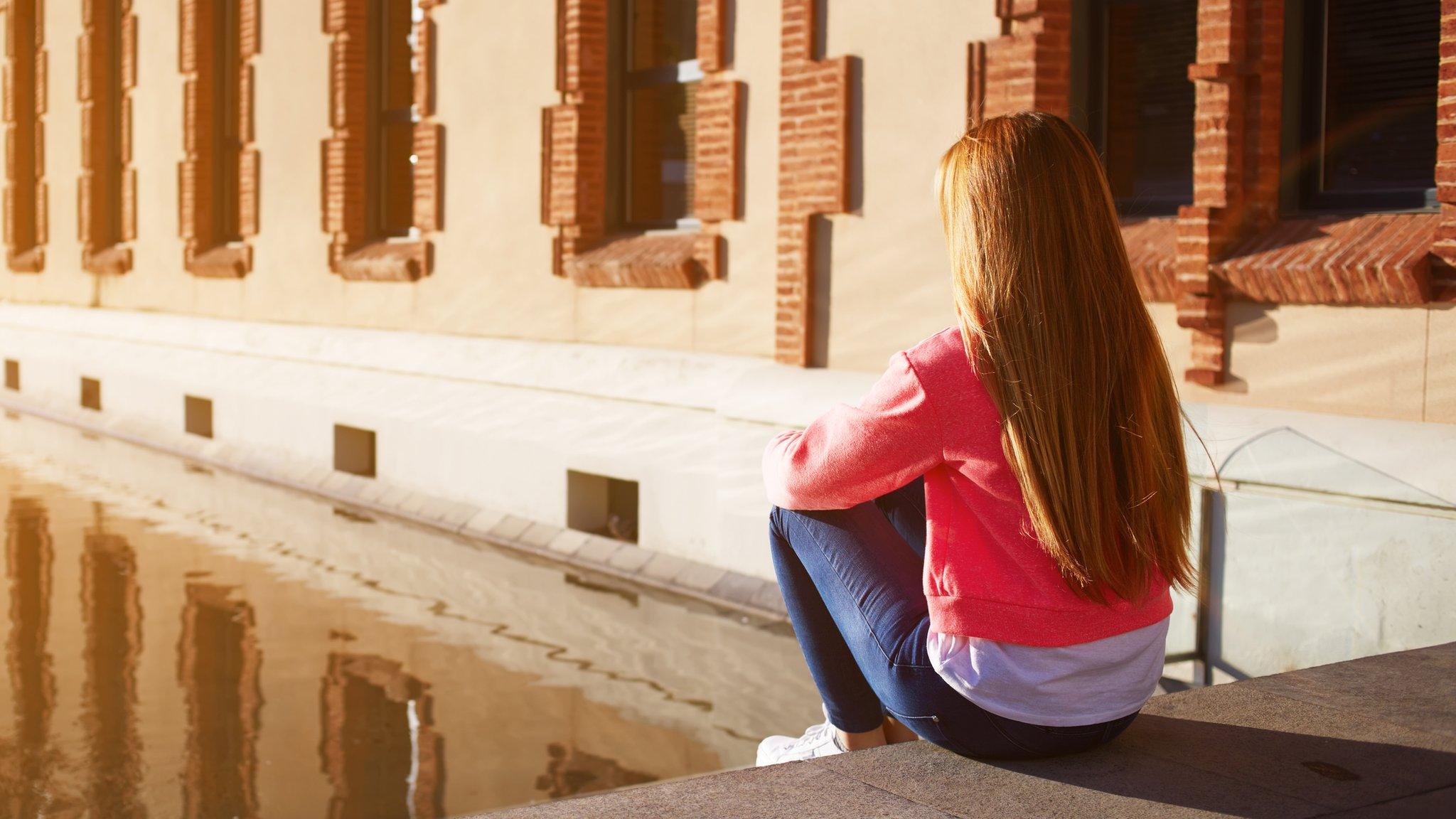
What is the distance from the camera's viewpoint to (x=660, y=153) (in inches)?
400

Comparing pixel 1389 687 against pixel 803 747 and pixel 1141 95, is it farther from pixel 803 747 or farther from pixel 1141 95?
pixel 1141 95

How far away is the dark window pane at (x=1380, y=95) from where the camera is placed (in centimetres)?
591

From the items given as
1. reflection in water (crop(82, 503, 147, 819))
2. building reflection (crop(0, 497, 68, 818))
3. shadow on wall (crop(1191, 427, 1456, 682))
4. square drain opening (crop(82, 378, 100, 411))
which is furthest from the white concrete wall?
building reflection (crop(0, 497, 68, 818))

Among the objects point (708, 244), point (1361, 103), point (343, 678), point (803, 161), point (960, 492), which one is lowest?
point (343, 678)

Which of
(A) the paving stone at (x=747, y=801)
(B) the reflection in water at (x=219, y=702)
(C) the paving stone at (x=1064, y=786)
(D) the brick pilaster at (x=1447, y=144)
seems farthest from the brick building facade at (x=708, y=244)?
(B) the reflection in water at (x=219, y=702)

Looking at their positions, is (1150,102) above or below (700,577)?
above

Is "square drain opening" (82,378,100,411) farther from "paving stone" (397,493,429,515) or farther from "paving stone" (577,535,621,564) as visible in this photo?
"paving stone" (577,535,621,564)

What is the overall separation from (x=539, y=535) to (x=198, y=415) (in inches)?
282

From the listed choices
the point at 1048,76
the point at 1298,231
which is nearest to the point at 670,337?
the point at 1048,76

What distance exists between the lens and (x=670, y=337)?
9422 millimetres

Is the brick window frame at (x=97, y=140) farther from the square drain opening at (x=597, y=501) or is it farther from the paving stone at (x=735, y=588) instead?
the paving stone at (x=735, y=588)

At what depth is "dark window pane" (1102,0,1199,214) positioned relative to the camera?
6781 millimetres

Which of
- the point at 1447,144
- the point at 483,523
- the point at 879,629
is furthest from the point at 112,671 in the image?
the point at 1447,144

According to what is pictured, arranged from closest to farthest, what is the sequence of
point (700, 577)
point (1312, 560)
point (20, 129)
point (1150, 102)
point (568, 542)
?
point (1312, 560) < point (1150, 102) < point (700, 577) < point (568, 542) < point (20, 129)
